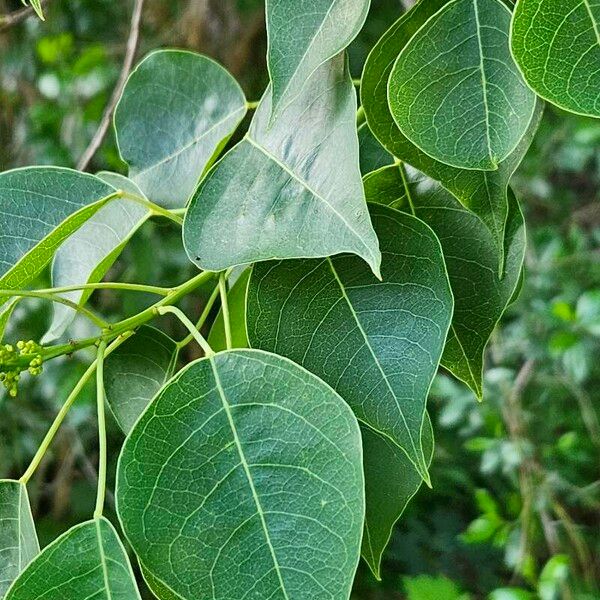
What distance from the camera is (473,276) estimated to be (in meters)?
0.45

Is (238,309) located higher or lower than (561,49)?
lower

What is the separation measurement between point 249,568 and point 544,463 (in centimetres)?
120

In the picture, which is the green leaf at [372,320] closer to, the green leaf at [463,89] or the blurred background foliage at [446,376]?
the green leaf at [463,89]

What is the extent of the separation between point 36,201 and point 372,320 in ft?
0.67

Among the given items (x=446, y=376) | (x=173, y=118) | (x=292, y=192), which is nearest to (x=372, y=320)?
(x=292, y=192)

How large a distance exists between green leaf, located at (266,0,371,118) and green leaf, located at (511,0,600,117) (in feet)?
0.24

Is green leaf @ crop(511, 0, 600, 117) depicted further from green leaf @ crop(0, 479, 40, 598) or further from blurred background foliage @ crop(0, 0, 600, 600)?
blurred background foliage @ crop(0, 0, 600, 600)

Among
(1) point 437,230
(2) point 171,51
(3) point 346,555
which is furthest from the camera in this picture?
(2) point 171,51

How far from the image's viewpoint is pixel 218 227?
41 cm

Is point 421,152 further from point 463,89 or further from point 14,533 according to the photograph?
point 14,533

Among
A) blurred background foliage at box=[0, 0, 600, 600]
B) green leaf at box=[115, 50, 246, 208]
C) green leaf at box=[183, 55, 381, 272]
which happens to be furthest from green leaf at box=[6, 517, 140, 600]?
blurred background foliage at box=[0, 0, 600, 600]

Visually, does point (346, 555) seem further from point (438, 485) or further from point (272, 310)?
point (438, 485)

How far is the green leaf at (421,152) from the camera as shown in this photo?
1.34 ft

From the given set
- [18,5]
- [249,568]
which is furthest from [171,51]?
[18,5]
